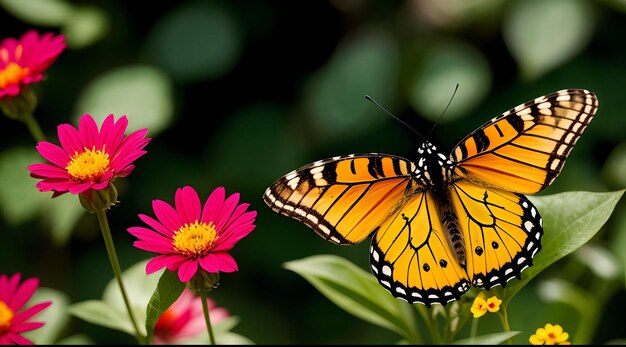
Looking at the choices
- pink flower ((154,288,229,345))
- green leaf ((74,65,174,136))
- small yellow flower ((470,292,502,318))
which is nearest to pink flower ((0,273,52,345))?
pink flower ((154,288,229,345))

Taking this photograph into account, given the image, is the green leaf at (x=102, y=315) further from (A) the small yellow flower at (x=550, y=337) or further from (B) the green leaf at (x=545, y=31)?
(B) the green leaf at (x=545, y=31)

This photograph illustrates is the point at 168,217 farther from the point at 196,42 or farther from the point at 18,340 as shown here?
the point at 196,42

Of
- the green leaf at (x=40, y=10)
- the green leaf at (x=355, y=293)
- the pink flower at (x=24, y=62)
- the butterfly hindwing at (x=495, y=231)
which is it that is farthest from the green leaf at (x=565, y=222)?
the green leaf at (x=40, y=10)

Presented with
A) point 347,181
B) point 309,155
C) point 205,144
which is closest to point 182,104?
point 205,144

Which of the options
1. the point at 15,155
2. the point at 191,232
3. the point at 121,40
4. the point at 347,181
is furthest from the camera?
the point at 121,40

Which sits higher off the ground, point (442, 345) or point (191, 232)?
point (191, 232)

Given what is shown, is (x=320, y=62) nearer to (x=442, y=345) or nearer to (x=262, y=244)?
(x=262, y=244)
